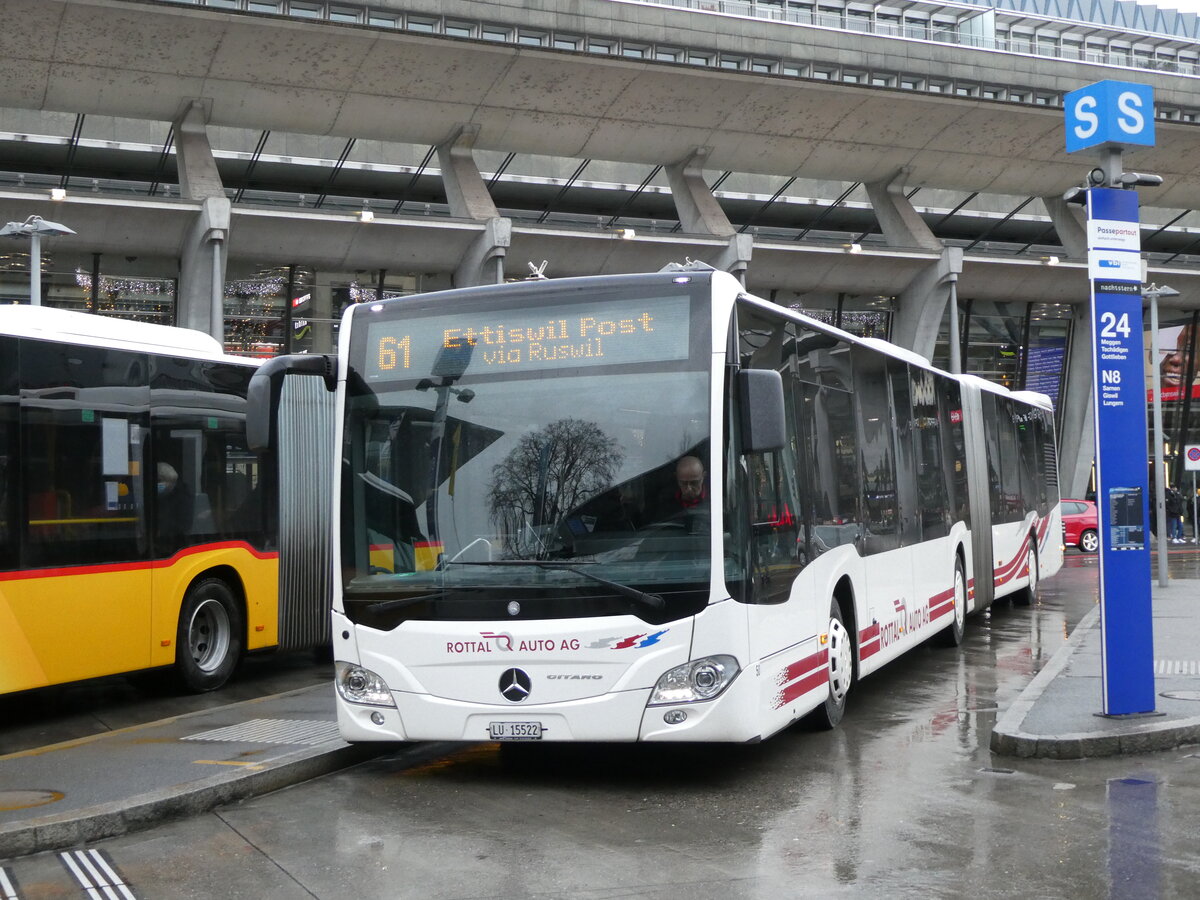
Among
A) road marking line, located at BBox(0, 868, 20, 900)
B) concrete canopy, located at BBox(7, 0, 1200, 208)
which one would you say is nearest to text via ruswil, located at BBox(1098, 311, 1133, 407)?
road marking line, located at BBox(0, 868, 20, 900)

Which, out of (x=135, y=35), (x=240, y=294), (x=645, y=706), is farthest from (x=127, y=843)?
(x=240, y=294)

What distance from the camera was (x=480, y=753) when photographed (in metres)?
9.30

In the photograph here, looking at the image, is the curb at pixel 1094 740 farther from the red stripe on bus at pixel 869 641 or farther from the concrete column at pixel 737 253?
the concrete column at pixel 737 253

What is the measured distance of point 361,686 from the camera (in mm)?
8133

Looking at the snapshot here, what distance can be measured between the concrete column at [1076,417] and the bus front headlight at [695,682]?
38051 mm

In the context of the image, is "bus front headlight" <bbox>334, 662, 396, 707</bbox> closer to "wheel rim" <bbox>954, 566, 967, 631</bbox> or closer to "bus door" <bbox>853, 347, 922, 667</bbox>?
"bus door" <bbox>853, 347, 922, 667</bbox>

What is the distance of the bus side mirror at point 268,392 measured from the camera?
795 cm

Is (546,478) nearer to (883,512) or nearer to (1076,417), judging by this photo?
(883,512)

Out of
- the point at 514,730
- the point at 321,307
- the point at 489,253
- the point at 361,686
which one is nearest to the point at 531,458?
the point at 514,730

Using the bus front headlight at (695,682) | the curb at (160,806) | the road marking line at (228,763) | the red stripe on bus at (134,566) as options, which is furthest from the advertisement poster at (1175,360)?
the road marking line at (228,763)

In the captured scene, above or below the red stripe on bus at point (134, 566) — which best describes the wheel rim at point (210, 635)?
below

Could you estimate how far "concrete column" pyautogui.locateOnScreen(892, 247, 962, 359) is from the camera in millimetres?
36906

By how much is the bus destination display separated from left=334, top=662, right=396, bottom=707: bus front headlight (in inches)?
68.6

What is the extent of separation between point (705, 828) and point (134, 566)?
20.5ft
